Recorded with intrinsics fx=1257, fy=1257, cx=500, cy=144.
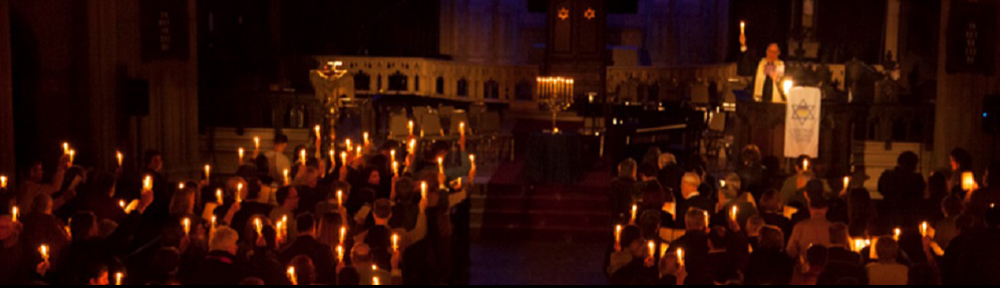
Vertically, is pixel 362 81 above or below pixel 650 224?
above

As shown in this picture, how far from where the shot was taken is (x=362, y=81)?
25.9 m

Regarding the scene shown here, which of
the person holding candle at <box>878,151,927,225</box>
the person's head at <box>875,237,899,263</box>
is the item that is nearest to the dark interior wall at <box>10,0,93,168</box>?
the person holding candle at <box>878,151,927,225</box>

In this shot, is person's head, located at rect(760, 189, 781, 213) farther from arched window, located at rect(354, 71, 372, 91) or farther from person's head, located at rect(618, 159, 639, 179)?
arched window, located at rect(354, 71, 372, 91)

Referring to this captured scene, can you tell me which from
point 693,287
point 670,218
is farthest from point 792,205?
point 693,287

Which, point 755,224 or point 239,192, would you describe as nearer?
point 755,224

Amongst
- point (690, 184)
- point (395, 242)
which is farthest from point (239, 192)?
point (690, 184)

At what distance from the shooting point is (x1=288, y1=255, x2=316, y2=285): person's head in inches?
327

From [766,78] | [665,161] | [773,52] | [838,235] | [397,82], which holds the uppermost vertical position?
[773,52]

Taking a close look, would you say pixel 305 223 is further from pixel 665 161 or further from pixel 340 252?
pixel 665 161

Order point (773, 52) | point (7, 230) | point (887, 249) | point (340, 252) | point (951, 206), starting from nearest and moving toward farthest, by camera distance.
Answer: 1. point (887, 249)
2. point (7, 230)
3. point (340, 252)
4. point (951, 206)
5. point (773, 52)

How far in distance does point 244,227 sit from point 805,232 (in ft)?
14.6

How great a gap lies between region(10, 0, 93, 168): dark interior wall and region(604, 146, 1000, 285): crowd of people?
25.0 feet

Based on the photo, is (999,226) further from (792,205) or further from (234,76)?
(234,76)

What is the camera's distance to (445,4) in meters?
26.8
